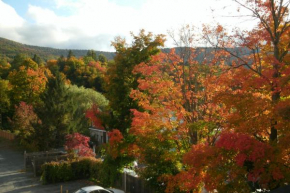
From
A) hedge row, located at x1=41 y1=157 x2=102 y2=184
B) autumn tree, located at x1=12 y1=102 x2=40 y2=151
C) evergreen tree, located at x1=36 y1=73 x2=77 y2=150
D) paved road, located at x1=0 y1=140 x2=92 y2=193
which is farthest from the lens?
autumn tree, located at x1=12 y1=102 x2=40 y2=151

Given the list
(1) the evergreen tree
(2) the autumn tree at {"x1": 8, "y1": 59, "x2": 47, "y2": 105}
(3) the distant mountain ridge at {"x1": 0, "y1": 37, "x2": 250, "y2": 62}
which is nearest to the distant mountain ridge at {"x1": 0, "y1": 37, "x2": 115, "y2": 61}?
(3) the distant mountain ridge at {"x1": 0, "y1": 37, "x2": 250, "y2": 62}

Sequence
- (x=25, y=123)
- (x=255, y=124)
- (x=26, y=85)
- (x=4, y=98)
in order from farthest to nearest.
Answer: (x=4, y=98) → (x=26, y=85) → (x=25, y=123) → (x=255, y=124)

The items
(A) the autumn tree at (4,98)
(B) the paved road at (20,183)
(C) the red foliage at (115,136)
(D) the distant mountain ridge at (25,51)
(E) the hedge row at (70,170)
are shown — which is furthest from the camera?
(D) the distant mountain ridge at (25,51)

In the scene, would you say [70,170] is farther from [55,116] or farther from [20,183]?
[55,116]

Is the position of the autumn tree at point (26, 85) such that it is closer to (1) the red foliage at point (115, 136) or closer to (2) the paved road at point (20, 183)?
→ (2) the paved road at point (20, 183)

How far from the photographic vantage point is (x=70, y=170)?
915 inches

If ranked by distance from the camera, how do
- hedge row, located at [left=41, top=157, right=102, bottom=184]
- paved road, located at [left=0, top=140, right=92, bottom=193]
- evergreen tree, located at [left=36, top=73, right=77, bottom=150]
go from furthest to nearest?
evergreen tree, located at [left=36, top=73, right=77, bottom=150] < hedge row, located at [left=41, top=157, right=102, bottom=184] < paved road, located at [left=0, top=140, right=92, bottom=193]

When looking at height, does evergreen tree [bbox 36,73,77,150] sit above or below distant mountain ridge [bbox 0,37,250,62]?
below

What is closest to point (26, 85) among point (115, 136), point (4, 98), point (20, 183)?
point (4, 98)

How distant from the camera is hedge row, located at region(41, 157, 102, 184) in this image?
74.1 feet

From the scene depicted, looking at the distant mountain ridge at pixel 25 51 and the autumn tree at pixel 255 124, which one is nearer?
the autumn tree at pixel 255 124

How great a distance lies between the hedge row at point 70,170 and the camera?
22594mm

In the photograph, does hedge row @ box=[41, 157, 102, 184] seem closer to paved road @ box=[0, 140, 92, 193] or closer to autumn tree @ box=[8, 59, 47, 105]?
paved road @ box=[0, 140, 92, 193]

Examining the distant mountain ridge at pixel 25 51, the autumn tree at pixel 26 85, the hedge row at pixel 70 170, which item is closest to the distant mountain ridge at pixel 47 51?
the distant mountain ridge at pixel 25 51
